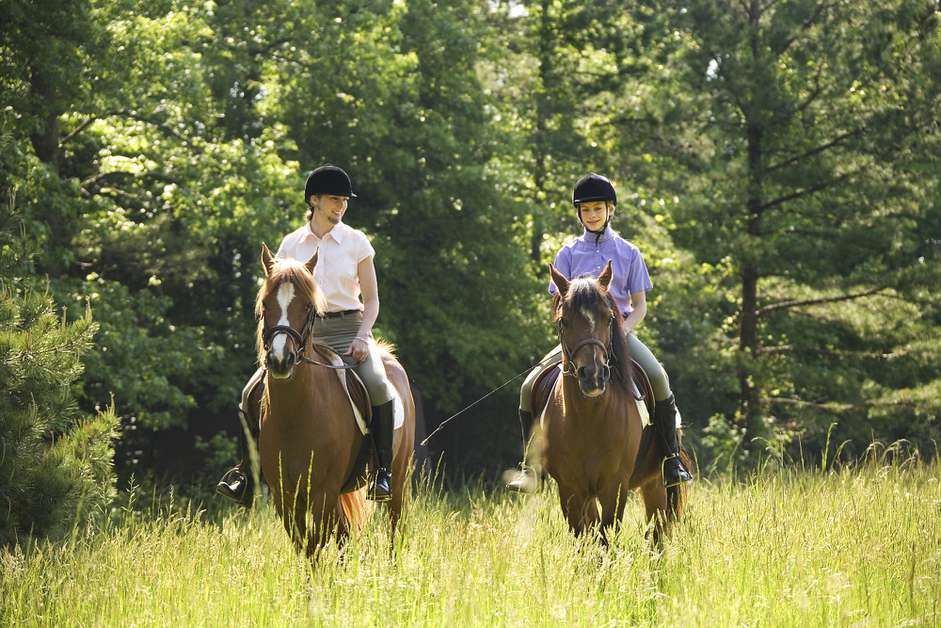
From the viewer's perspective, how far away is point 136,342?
16.3 meters

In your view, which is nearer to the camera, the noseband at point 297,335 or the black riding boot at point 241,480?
the noseband at point 297,335

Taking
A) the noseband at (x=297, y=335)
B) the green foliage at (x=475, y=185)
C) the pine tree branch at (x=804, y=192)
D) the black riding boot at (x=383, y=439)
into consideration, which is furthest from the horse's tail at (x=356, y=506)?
the pine tree branch at (x=804, y=192)

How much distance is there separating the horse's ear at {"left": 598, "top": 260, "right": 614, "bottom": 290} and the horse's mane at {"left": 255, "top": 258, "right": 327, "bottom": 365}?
180 cm

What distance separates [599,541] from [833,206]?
1633cm

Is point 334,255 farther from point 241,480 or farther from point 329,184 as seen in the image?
point 241,480

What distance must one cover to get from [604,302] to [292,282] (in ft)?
6.30

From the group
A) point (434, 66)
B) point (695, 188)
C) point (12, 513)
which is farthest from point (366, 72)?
point (12, 513)

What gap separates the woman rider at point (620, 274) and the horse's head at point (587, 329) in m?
0.65

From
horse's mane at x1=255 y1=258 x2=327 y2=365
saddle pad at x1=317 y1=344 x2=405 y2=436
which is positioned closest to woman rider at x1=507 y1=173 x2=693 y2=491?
saddle pad at x1=317 y1=344 x2=405 y2=436

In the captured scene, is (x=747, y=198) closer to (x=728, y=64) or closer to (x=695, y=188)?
(x=695, y=188)

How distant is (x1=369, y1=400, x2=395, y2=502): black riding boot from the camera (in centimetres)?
757

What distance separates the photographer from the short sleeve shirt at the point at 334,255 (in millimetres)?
7625

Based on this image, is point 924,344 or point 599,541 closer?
point 599,541

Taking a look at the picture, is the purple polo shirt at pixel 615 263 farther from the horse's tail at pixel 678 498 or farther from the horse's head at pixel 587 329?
the horse's tail at pixel 678 498
